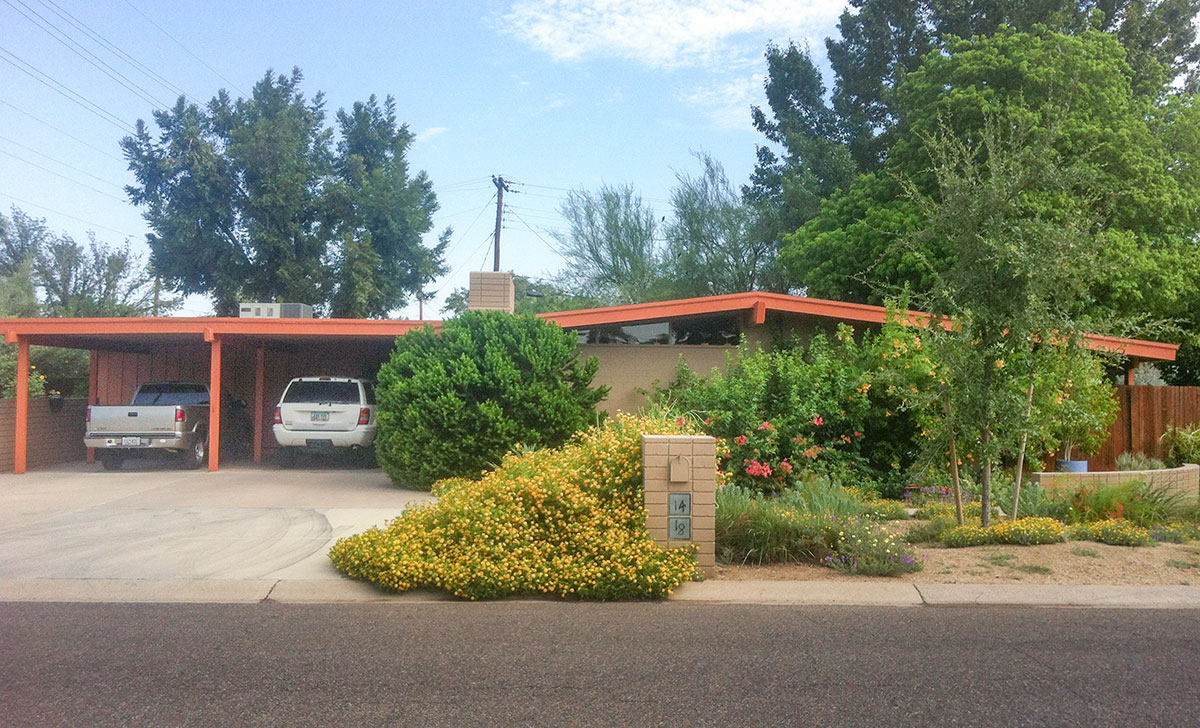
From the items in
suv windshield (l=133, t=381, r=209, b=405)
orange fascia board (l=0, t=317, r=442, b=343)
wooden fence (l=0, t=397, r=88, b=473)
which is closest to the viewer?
orange fascia board (l=0, t=317, r=442, b=343)

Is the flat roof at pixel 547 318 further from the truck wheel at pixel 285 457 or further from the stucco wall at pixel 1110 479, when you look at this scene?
the truck wheel at pixel 285 457

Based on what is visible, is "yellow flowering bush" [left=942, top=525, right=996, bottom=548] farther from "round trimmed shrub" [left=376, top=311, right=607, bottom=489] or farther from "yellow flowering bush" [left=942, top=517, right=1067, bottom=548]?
"round trimmed shrub" [left=376, top=311, right=607, bottom=489]

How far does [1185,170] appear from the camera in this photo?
2458 cm

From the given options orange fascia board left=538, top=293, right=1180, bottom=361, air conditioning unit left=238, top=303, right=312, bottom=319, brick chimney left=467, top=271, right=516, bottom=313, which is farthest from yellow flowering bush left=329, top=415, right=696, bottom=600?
air conditioning unit left=238, top=303, right=312, bottom=319

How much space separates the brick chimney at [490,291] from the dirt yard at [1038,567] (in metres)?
8.97

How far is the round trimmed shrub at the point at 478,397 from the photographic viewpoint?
1352 centimetres

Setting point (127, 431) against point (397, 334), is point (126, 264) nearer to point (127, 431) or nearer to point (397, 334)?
point (127, 431)

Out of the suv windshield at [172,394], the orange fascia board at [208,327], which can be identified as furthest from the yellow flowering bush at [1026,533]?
the suv windshield at [172,394]

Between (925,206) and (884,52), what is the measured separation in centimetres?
2465

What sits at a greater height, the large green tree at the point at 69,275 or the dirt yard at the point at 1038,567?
the large green tree at the point at 69,275

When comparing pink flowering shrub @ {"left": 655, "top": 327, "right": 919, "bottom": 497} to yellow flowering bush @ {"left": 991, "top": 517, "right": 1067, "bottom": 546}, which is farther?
pink flowering shrub @ {"left": 655, "top": 327, "right": 919, "bottom": 497}

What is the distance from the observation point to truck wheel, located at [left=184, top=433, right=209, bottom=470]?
58.4 feet

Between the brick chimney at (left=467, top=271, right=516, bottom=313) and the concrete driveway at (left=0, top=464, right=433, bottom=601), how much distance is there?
3473mm

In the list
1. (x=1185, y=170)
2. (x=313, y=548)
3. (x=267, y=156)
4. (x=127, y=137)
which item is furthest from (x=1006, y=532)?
(x=127, y=137)
